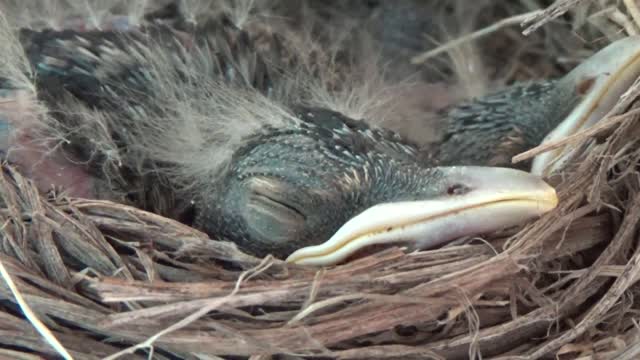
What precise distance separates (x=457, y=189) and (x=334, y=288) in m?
0.21

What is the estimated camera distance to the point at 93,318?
1.09 m

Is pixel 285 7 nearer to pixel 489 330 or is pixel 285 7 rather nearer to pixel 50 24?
pixel 50 24

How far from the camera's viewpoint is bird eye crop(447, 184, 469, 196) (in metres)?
1.17

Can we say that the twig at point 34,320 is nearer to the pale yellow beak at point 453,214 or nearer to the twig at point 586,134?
the pale yellow beak at point 453,214

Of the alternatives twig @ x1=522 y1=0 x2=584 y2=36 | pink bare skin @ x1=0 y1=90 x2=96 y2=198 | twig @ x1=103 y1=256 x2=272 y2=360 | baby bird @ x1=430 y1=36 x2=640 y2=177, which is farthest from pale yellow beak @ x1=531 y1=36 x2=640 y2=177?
pink bare skin @ x1=0 y1=90 x2=96 y2=198

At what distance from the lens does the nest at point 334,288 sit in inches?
42.0

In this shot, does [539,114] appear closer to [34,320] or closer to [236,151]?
[236,151]

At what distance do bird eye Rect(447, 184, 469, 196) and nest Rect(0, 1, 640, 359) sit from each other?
6 centimetres

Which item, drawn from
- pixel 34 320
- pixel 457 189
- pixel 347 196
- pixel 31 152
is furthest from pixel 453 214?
pixel 31 152

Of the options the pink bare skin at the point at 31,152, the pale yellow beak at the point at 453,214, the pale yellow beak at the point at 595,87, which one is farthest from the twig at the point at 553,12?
the pink bare skin at the point at 31,152

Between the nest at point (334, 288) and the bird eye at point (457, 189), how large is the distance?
65 mm

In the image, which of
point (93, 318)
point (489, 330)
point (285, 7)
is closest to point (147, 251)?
point (93, 318)

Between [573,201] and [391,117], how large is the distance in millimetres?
429

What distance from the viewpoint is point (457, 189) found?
3.86 ft
